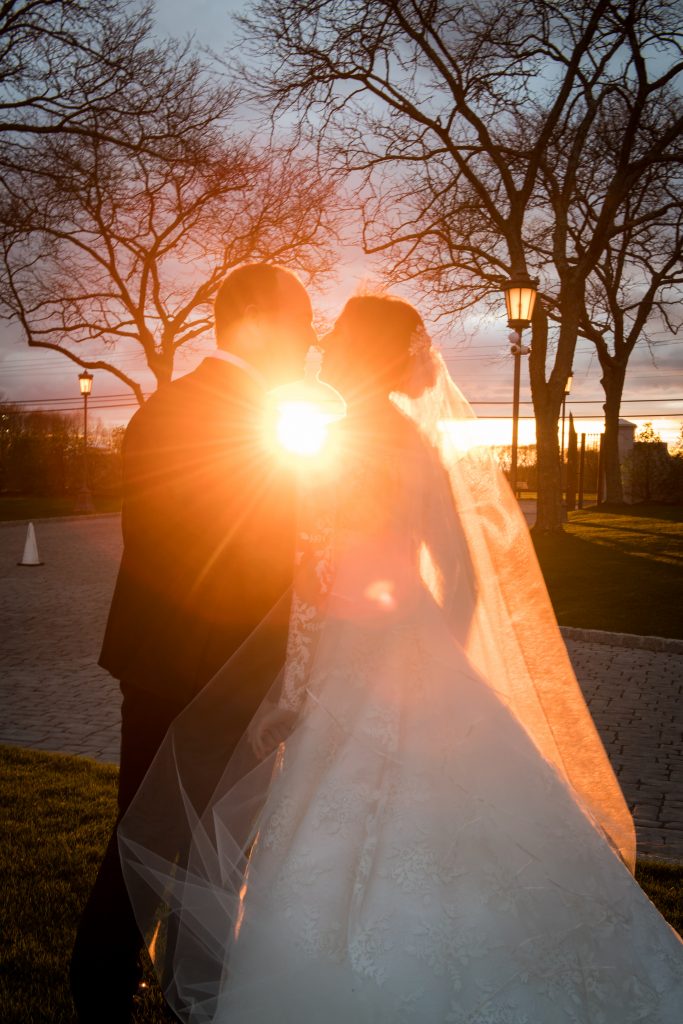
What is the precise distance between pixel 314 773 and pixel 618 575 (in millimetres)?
11959

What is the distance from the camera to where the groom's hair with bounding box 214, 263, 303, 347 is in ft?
8.68

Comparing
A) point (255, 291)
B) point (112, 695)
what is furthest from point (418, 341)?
point (112, 695)

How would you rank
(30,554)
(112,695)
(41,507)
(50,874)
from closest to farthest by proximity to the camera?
(50,874) < (112,695) < (30,554) < (41,507)

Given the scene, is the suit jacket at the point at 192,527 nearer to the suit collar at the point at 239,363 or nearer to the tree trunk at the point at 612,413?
the suit collar at the point at 239,363

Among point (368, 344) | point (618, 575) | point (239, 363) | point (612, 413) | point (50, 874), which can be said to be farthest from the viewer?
point (612, 413)

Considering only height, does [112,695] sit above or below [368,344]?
below

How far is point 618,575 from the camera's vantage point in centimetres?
1367

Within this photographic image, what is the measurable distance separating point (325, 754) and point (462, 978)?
2.25ft

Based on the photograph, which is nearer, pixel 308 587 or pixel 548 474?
pixel 308 587

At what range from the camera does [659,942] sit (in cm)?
237

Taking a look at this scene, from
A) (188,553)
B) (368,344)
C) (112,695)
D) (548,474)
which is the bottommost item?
(112,695)

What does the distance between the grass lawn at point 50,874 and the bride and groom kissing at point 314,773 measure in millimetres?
767

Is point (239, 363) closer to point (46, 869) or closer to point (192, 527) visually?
point (192, 527)

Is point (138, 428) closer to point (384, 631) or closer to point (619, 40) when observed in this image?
point (384, 631)
